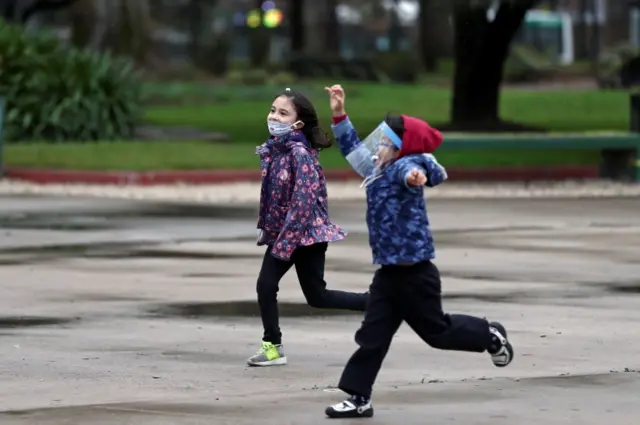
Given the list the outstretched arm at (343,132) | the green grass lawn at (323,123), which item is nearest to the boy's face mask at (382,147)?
the outstretched arm at (343,132)

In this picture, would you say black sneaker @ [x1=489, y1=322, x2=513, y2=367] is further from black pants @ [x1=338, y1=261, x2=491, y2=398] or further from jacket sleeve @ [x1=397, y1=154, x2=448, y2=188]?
jacket sleeve @ [x1=397, y1=154, x2=448, y2=188]

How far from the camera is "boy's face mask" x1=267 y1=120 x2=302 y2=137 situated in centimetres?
932

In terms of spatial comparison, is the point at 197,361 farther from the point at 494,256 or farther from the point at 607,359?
the point at 494,256

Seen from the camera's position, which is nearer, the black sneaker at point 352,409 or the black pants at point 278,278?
the black sneaker at point 352,409

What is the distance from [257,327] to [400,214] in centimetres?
320

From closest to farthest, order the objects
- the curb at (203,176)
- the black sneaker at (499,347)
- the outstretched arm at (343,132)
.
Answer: the outstretched arm at (343,132), the black sneaker at (499,347), the curb at (203,176)

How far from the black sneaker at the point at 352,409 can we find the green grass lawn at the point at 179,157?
16.0 metres

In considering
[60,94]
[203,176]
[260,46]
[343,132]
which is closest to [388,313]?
[343,132]

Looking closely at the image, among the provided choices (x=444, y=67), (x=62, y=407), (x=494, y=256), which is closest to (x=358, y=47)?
(x=444, y=67)

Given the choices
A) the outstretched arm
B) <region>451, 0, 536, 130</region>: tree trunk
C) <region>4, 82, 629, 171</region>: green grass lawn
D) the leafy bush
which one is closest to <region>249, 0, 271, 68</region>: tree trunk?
<region>4, 82, 629, 171</region>: green grass lawn

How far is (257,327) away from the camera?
35.5 feet

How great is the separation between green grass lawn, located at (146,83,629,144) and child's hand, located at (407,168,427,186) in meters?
21.0

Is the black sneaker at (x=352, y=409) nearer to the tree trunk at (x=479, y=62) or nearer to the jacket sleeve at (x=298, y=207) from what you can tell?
the jacket sleeve at (x=298, y=207)

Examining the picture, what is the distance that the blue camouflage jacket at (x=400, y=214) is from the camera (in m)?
7.77
